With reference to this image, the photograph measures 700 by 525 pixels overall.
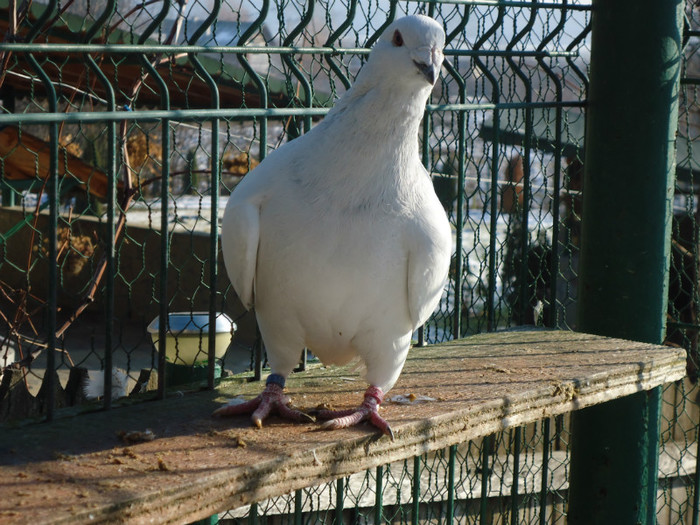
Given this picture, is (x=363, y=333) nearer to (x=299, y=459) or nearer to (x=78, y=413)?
(x=299, y=459)

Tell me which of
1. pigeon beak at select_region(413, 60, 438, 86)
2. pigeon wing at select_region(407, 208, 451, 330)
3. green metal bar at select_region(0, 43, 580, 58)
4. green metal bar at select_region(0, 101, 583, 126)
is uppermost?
green metal bar at select_region(0, 43, 580, 58)

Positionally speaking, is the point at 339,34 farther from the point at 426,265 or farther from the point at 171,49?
the point at 426,265

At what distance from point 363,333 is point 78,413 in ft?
3.02

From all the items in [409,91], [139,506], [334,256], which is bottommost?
[139,506]

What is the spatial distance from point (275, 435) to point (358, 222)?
66 cm

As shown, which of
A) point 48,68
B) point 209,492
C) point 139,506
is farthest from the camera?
point 48,68

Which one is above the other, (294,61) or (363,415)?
(294,61)

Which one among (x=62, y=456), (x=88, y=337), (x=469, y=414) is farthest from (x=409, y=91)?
(x=88, y=337)

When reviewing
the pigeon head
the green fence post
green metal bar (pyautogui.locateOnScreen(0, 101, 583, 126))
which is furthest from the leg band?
the green fence post

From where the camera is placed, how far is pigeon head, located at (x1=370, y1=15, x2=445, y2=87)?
89.6 inches

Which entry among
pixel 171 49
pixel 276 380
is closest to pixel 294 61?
pixel 171 49

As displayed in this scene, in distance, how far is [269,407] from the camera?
255 centimetres

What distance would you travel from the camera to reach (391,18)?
3299mm

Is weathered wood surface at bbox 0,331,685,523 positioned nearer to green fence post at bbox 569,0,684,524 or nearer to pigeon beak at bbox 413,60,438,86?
green fence post at bbox 569,0,684,524
